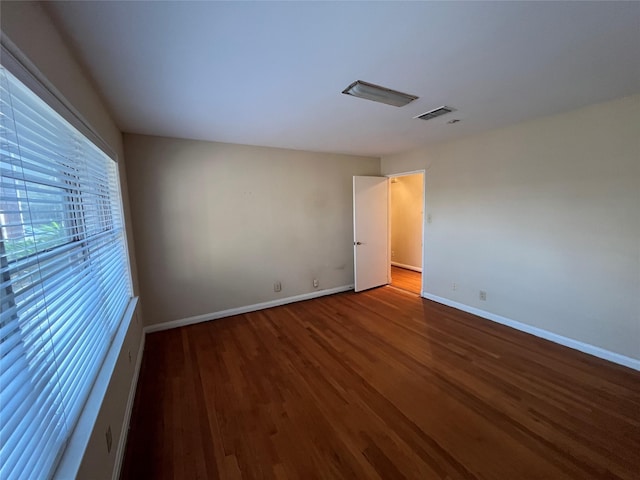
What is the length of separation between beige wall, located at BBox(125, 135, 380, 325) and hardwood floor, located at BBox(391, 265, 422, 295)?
4.37ft

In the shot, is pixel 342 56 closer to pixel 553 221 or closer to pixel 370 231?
pixel 553 221

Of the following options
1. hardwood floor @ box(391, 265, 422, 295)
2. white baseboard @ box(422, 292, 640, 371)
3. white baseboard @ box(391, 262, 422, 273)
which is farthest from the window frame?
white baseboard @ box(391, 262, 422, 273)

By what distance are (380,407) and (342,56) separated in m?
2.43

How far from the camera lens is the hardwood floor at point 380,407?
5.23 feet

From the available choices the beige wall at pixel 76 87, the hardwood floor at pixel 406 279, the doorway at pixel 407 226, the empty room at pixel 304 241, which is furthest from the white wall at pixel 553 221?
the beige wall at pixel 76 87

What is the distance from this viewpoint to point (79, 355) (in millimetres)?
1293

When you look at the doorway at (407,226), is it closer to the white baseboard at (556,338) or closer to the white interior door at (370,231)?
the white interior door at (370,231)

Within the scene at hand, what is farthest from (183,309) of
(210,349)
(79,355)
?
(79,355)

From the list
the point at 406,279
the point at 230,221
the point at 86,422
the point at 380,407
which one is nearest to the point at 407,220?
the point at 406,279

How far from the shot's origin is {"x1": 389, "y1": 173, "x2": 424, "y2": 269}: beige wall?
20.2 ft

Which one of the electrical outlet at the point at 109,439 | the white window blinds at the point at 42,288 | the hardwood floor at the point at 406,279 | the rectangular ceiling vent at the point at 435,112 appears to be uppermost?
the rectangular ceiling vent at the point at 435,112

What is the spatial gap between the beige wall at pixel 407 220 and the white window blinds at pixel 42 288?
5.79m

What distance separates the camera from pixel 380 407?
2.03 meters

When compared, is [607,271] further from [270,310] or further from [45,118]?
[45,118]
